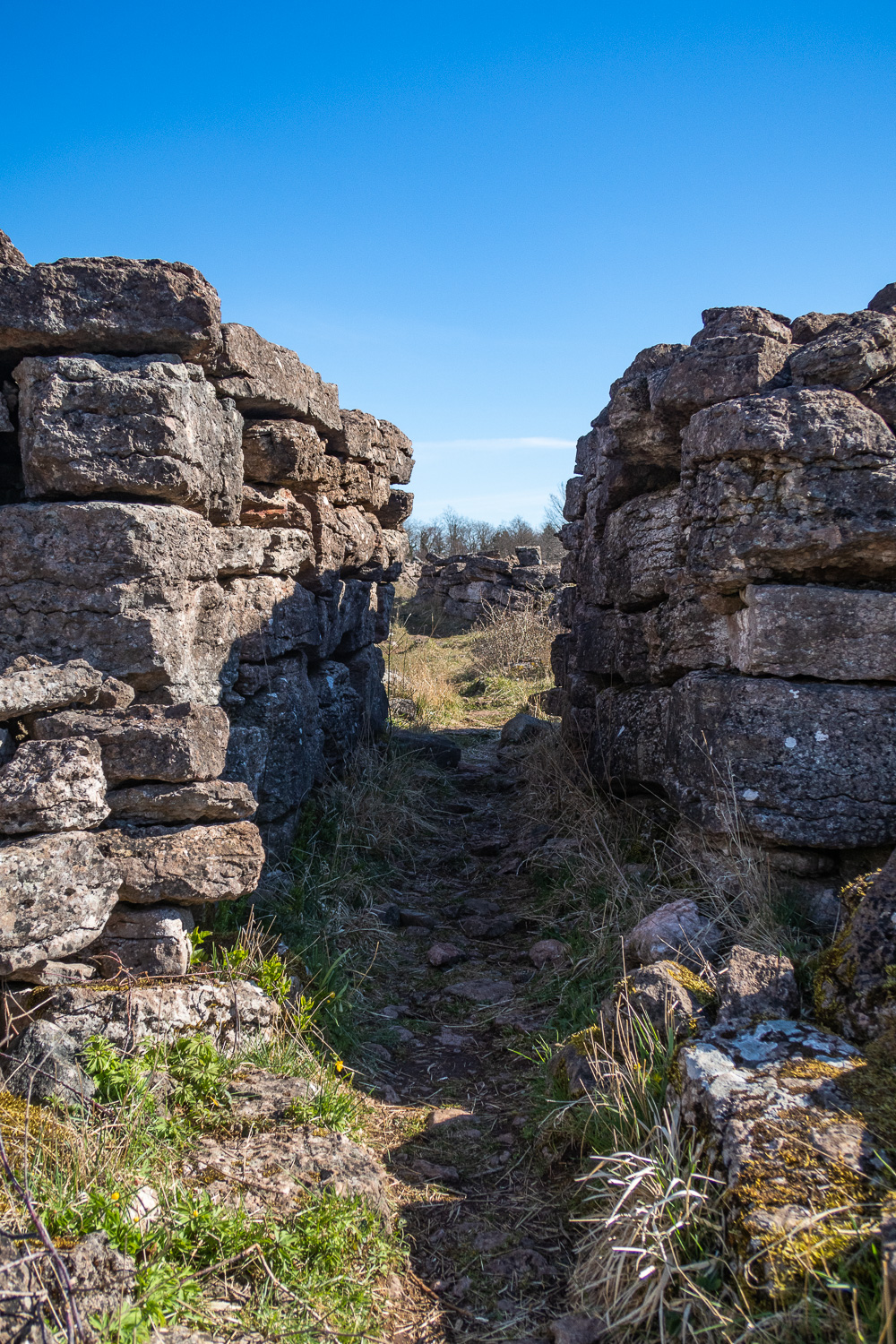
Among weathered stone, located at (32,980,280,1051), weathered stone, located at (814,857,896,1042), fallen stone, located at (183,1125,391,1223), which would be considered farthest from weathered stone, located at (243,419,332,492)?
weathered stone, located at (814,857,896,1042)

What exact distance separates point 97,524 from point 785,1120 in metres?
3.36

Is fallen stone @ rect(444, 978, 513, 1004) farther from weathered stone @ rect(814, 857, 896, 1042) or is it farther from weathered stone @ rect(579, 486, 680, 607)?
weathered stone @ rect(579, 486, 680, 607)

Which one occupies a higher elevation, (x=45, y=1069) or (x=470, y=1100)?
(x=45, y=1069)

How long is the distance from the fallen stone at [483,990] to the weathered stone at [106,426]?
280 centimetres

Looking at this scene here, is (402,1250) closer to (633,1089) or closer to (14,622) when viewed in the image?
(633,1089)

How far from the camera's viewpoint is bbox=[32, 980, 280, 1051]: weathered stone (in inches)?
120

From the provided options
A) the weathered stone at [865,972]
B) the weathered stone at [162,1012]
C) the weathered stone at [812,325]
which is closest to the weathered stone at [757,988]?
the weathered stone at [865,972]

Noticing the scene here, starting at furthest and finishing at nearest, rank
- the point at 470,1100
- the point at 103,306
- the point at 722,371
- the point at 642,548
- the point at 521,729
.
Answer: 1. the point at 521,729
2. the point at 642,548
3. the point at 722,371
4. the point at 103,306
5. the point at 470,1100

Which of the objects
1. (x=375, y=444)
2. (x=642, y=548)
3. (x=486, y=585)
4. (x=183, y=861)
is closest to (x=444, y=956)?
(x=183, y=861)

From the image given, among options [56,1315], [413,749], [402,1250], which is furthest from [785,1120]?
[413,749]

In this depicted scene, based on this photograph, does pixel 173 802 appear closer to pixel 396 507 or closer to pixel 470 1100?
pixel 470 1100

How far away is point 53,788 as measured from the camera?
318cm

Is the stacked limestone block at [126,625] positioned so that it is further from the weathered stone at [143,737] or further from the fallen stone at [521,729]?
the fallen stone at [521,729]

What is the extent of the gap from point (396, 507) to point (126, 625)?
172 inches
